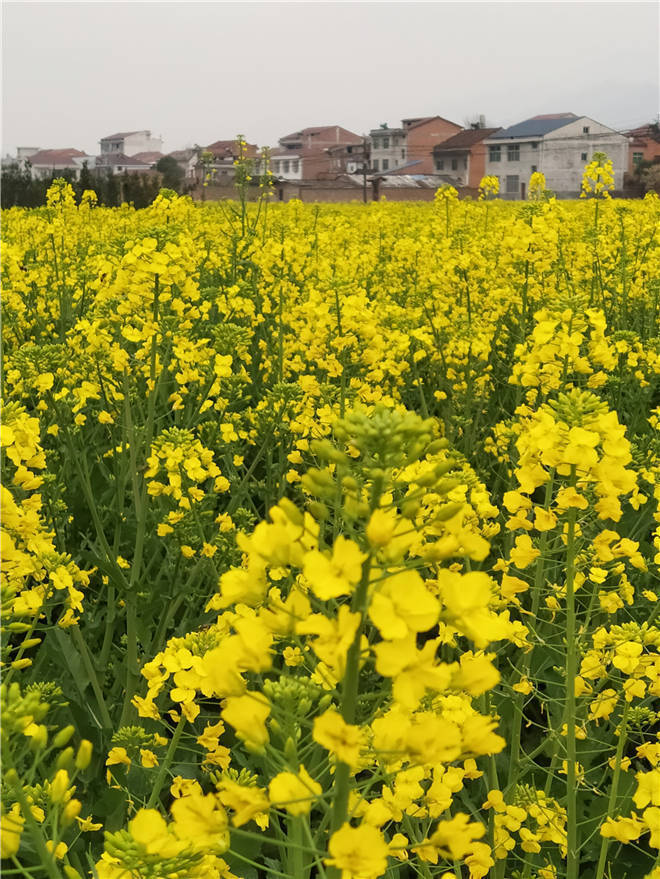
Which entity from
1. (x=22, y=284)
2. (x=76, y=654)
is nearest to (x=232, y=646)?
(x=76, y=654)

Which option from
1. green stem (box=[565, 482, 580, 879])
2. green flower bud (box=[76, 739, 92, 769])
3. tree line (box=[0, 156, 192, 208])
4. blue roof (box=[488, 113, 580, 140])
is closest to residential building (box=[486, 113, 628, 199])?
blue roof (box=[488, 113, 580, 140])

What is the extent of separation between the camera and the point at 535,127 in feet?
189

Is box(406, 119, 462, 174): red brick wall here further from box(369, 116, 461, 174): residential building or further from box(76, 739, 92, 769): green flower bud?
box(76, 739, 92, 769): green flower bud

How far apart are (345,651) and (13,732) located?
0.54m

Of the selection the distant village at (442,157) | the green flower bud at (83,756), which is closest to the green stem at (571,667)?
the green flower bud at (83,756)

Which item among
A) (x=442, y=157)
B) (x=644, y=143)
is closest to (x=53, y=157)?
(x=442, y=157)

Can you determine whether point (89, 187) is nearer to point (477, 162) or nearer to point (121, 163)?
point (477, 162)

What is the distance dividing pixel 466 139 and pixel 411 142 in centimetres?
967

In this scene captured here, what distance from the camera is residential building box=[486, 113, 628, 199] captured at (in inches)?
2115

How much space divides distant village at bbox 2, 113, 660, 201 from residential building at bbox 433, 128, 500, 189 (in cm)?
7

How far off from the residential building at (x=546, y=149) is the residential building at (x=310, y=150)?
1451 centimetres

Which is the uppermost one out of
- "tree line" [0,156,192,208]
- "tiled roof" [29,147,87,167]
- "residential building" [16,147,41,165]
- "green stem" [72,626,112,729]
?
"tiled roof" [29,147,87,167]

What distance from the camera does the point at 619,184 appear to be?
38906 millimetres

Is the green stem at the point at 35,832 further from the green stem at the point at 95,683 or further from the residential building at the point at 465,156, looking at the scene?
the residential building at the point at 465,156
